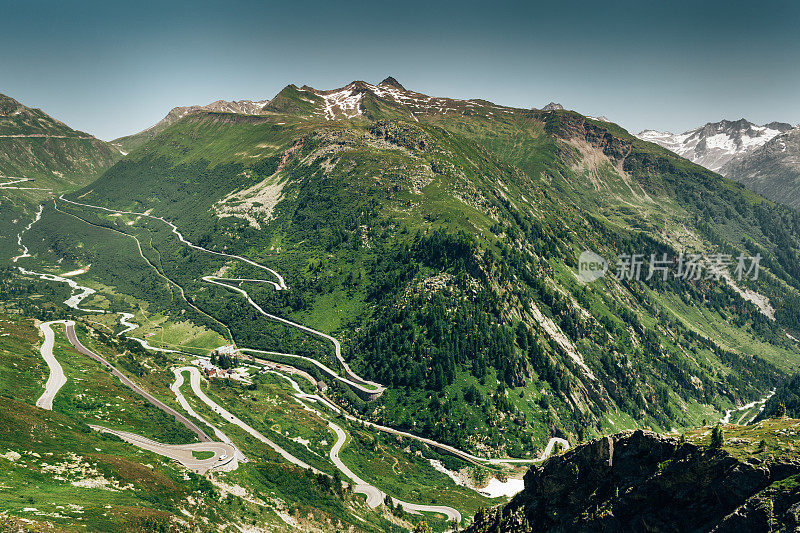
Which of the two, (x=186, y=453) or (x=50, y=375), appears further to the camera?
(x=50, y=375)

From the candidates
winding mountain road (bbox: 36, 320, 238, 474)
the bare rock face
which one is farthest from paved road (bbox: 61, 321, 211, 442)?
the bare rock face

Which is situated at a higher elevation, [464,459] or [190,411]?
[190,411]

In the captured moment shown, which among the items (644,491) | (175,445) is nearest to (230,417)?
(175,445)

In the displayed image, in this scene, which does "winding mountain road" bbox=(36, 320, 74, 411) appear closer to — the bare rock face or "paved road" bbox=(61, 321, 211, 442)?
"paved road" bbox=(61, 321, 211, 442)

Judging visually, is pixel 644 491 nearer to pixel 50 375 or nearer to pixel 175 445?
pixel 175 445

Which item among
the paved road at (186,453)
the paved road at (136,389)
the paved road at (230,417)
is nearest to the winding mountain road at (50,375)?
the paved road at (136,389)

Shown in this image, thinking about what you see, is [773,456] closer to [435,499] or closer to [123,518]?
[123,518]

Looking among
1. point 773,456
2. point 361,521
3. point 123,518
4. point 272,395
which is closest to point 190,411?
point 272,395
